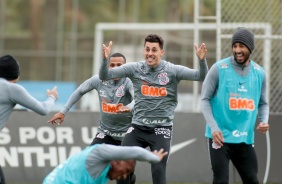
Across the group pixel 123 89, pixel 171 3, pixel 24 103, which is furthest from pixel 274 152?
pixel 171 3

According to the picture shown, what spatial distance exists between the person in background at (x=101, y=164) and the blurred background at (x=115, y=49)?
5.63 meters

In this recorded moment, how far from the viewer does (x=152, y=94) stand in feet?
37.0

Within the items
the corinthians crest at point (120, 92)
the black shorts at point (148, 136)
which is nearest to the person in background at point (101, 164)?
the black shorts at point (148, 136)

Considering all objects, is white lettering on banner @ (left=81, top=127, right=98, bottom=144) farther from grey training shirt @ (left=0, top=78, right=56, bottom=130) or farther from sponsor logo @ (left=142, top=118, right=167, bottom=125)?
grey training shirt @ (left=0, top=78, right=56, bottom=130)

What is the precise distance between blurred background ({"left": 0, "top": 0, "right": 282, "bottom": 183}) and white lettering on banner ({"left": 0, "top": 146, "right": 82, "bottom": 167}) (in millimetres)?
16

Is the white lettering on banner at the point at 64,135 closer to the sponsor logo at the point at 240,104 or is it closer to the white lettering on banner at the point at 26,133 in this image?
the white lettering on banner at the point at 26,133

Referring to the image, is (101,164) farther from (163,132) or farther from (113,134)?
(113,134)

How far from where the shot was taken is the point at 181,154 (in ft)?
49.6

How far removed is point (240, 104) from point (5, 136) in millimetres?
5727

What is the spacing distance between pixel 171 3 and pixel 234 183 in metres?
19.3

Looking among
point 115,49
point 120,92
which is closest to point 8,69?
point 120,92

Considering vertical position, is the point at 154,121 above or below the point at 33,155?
A: above

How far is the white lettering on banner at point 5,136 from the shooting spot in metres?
15.0

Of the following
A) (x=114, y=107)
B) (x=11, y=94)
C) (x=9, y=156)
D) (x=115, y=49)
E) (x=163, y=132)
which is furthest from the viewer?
(x=115, y=49)
